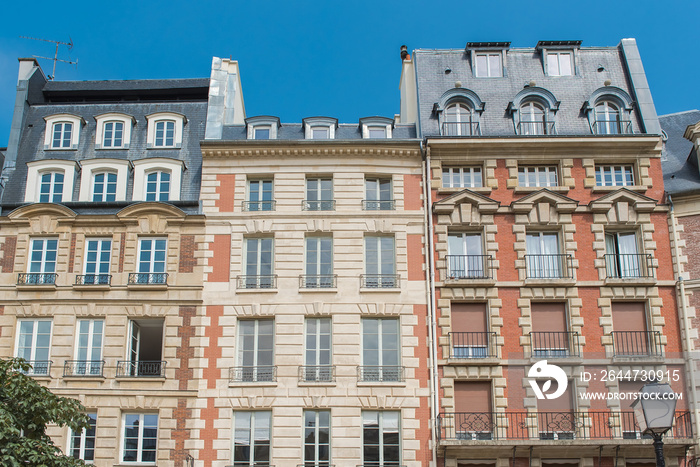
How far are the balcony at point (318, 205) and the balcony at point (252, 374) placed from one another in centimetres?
547

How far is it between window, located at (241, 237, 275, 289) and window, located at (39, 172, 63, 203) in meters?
6.62

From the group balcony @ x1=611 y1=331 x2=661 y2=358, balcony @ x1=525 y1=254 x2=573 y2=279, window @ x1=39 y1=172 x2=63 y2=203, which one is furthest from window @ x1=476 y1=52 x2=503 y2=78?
window @ x1=39 y1=172 x2=63 y2=203

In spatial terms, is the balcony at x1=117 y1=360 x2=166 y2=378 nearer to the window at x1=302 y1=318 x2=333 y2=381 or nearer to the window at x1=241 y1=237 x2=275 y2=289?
the window at x1=241 y1=237 x2=275 y2=289

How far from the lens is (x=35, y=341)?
26.2 metres

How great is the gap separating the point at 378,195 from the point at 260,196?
156 inches

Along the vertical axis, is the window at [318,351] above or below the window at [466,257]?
below

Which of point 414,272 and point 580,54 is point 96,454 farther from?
point 580,54

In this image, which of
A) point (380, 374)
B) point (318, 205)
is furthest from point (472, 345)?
point (318, 205)

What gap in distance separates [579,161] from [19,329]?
18.9m

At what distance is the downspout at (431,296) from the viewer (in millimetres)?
25188

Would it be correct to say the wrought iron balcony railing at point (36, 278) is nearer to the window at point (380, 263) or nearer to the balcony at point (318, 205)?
the balcony at point (318, 205)

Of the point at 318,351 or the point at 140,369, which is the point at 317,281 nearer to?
the point at 318,351

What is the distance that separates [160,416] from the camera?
25219mm
